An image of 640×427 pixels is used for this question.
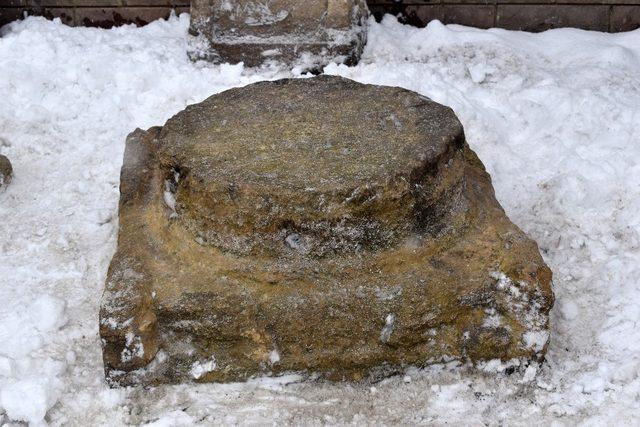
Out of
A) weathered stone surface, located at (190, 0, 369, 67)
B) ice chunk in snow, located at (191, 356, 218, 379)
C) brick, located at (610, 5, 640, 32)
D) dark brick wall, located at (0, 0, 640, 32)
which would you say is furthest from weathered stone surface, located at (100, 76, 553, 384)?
brick, located at (610, 5, 640, 32)

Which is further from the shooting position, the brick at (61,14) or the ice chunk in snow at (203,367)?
the brick at (61,14)

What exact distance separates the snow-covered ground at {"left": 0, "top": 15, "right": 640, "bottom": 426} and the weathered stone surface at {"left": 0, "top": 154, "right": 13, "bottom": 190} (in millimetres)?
43

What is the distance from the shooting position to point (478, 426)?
2344 mm

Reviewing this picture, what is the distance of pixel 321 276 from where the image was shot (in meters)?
2.44

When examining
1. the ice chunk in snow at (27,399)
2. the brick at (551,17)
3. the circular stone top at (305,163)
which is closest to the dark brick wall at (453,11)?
the brick at (551,17)

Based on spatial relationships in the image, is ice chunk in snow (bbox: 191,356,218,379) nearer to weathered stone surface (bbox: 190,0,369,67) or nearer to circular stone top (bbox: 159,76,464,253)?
circular stone top (bbox: 159,76,464,253)

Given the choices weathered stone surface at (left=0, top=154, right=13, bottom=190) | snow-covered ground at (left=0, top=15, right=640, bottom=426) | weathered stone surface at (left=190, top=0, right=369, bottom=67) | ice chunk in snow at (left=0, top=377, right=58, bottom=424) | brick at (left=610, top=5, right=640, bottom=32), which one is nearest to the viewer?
ice chunk in snow at (left=0, top=377, right=58, bottom=424)

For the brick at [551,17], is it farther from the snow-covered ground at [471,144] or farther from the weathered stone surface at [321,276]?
the weathered stone surface at [321,276]

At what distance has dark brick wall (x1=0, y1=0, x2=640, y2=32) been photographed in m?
4.12

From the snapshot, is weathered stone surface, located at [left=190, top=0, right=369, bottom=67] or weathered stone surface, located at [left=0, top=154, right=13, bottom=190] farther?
weathered stone surface, located at [left=190, top=0, right=369, bottom=67]

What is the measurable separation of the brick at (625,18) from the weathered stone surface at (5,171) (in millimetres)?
2952

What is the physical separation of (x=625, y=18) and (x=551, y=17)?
0.36 m

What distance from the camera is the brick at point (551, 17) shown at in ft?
13.5

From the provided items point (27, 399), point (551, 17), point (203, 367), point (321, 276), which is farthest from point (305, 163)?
point (551, 17)
